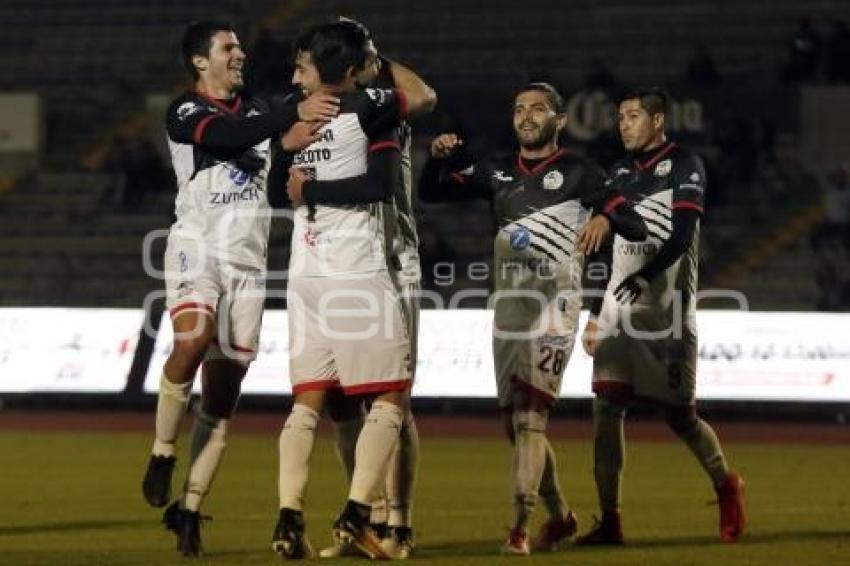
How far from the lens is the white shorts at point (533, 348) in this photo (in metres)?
9.89

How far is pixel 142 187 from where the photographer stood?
28656 mm

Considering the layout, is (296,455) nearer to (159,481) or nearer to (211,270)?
(159,481)

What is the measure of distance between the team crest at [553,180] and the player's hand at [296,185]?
4.64 feet

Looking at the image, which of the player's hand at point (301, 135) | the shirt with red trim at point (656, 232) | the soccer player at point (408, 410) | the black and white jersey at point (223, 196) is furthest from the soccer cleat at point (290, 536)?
the shirt with red trim at point (656, 232)

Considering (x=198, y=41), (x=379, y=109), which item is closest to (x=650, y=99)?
(x=379, y=109)

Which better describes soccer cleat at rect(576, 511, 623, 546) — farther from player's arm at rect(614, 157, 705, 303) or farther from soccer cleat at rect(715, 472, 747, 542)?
player's arm at rect(614, 157, 705, 303)

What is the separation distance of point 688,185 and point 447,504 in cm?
297

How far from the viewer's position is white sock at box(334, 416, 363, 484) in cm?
971

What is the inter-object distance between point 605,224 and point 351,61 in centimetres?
143

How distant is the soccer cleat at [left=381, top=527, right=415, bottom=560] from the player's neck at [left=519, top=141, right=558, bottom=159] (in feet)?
6.28

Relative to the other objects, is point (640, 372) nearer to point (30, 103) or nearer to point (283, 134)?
point (283, 134)

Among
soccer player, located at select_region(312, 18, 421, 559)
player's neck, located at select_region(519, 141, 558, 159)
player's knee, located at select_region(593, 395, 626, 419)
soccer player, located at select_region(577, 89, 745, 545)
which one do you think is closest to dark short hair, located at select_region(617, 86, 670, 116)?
soccer player, located at select_region(577, 89, 745, 545)

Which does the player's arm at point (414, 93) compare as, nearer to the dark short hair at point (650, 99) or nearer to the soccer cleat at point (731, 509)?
the dark short hair at point (650, 99)

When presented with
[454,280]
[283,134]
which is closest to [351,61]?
[283,134]
